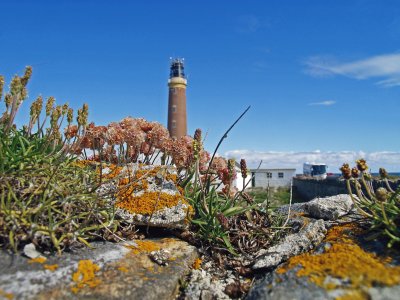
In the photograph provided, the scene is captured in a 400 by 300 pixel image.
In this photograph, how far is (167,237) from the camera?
3539 millimetres

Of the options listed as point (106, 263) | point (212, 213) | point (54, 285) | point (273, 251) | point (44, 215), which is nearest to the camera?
point (54, 285)

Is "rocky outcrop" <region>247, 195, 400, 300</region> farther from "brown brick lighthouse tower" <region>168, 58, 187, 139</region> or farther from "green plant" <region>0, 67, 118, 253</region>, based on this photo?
"brown brick lighthouse tower" <region>168, 58, 187, 139</region>

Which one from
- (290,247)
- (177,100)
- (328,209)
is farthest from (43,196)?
(177,100)

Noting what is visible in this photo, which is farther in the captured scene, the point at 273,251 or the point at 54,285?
the point at 273,251

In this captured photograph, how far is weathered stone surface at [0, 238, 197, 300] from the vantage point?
2160mm

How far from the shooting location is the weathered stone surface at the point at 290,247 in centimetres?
307

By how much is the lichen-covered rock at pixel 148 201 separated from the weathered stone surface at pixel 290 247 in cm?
82

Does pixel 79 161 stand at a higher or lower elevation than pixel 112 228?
higher

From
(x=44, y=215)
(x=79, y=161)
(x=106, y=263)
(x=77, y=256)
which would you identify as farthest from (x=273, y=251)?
(x=79, y=161)

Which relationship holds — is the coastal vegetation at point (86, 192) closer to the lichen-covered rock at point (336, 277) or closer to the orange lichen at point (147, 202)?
the orange lichen at point (147, 202)

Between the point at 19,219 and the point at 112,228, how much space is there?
0.83 m

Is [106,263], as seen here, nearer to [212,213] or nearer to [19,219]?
[19,219]

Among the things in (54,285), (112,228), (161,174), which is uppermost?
(161,174)

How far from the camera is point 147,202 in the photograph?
357 cm
